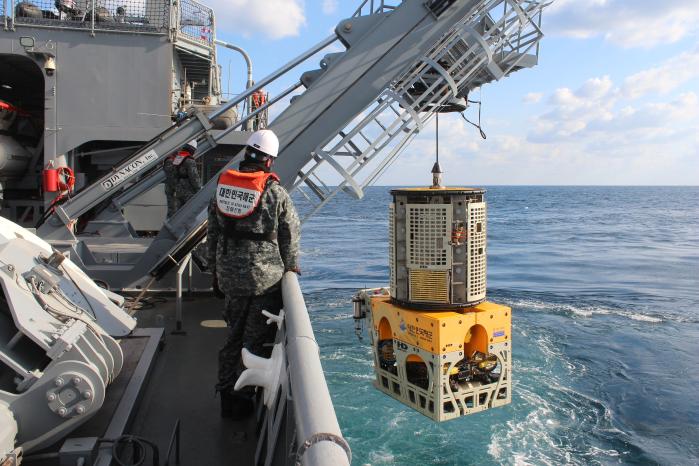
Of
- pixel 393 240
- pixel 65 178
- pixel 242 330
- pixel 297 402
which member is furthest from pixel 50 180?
pixel 297 402

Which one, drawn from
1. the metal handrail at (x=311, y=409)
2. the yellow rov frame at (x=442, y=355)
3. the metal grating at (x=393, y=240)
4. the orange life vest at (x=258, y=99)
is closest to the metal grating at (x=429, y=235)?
the metal grating at (x=393, y=240)

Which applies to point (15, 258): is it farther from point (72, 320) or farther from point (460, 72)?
point (460, 72)

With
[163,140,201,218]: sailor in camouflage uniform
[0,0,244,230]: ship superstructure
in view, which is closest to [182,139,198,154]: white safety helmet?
[163,140,201,218]: sailor in camouflage uniform

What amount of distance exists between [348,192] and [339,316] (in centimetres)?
579

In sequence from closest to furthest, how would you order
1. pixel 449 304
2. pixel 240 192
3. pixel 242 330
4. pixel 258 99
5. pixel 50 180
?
pixel 240 192 < pixel 242 330 < pixel 449 304 < pixel 50 180 < pixel 258 99

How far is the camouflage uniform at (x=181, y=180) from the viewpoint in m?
8.15

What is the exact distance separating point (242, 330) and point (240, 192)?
2.83 feet

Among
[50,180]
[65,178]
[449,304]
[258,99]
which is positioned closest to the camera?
[449,304]

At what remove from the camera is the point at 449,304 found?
5.02 m

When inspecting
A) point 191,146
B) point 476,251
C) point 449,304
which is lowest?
point 449,304

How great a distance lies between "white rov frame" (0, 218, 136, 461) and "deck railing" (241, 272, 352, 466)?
2.55 ft

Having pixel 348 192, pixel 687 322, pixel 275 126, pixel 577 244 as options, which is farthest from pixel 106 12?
pixel 577 244

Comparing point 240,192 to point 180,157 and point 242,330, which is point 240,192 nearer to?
point 242,330

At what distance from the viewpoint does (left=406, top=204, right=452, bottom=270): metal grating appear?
5.01 metres
